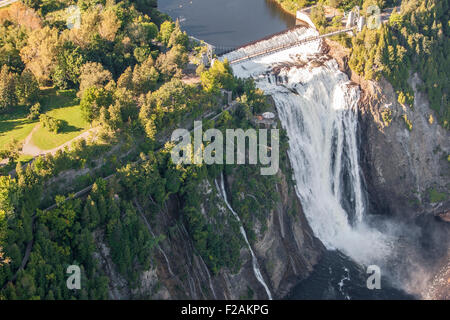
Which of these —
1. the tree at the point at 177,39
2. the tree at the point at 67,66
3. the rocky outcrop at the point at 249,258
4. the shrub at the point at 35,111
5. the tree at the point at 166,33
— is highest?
the tree at the point at 166,33

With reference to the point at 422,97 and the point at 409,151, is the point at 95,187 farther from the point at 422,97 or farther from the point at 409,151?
the point at 422,97

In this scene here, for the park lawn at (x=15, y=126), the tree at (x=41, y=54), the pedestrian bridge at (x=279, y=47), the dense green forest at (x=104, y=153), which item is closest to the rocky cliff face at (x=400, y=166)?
the pedestrian bridge at (x=279, y=47)

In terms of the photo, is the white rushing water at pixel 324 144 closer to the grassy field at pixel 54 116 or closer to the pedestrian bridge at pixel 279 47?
the pedestrian bridge at pixel 279 47

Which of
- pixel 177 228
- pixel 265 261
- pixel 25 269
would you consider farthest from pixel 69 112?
pixel 265 261

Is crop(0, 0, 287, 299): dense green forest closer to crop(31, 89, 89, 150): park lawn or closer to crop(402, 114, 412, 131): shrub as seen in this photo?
crop(31, 89, 89, 150): park lawn

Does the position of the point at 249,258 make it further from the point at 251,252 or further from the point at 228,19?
the point at 228,19

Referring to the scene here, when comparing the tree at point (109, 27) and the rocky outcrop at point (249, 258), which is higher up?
the tree at point (109, 27)
